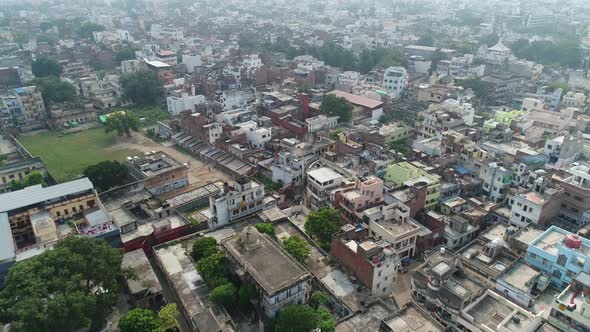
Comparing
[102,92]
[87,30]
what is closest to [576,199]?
[102,92]

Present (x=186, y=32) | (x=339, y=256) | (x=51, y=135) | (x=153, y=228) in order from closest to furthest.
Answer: (x=339, y=256) < (x=153, y=228) < (x=51, y=135) < (x=186, y=32)

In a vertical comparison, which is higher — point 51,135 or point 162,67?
point 162,67

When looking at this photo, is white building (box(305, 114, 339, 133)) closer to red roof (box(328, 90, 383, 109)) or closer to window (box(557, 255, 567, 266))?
red roof (box(328, 90, 383, 109))

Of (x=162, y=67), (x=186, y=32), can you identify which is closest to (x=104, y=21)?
(x=186, y=32)

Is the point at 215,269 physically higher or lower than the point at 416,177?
lower

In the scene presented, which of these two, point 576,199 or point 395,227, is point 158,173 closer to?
point 395,227

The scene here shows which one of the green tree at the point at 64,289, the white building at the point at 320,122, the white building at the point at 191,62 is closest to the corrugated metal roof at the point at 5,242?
the green tree at the point at 64,289

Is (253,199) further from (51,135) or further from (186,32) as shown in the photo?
(186,32)
